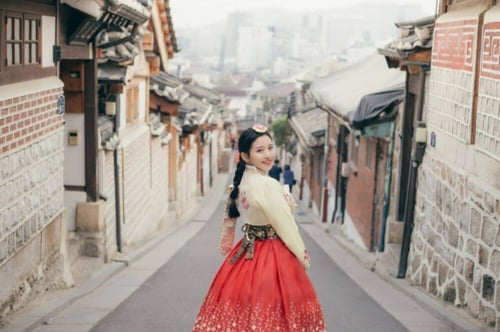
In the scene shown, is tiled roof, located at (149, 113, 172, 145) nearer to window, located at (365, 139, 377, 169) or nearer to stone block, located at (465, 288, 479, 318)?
window, located at (365, 139, 377, 169)

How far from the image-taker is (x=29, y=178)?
827cm

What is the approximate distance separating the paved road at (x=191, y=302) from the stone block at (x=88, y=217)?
119 cm

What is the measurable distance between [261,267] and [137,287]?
4782mm

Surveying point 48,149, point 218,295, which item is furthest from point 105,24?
point 218,295

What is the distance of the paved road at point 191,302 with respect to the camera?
27.4 ft

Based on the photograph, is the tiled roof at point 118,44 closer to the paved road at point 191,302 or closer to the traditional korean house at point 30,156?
the traditional korean house at point 30,156

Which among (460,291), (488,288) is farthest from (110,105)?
(488,288)

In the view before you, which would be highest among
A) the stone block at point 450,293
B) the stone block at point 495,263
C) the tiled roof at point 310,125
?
the stone block at point 495,263

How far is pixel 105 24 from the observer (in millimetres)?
11695

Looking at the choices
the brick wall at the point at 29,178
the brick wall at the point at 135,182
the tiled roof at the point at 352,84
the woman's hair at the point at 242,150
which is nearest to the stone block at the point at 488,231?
the woman's hair at the point at 242,150

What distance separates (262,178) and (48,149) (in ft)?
12.9

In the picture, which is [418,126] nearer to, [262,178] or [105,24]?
[105,24]

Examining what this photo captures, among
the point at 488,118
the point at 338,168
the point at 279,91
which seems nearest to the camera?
the point at 488,118

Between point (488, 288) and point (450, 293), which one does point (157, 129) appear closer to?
point (450, 293)
